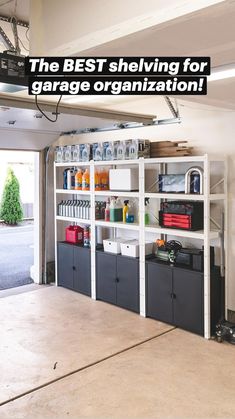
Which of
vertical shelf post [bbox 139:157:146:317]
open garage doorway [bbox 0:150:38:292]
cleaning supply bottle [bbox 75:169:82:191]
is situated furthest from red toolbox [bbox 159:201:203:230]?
open garage doorway [bbox 0:150:38:292]

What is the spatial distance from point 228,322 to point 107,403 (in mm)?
1760

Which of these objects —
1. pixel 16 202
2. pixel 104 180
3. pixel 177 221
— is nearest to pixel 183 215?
pixel 177 221

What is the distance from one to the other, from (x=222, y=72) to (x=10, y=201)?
11.8 meters

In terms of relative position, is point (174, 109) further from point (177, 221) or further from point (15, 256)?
point (15, 256)

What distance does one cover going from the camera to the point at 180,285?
444cm

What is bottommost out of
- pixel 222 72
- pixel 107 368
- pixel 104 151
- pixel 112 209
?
pixel 107 368

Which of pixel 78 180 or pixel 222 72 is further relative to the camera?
pixel 78 180

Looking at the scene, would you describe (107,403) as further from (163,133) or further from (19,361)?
(163,133)

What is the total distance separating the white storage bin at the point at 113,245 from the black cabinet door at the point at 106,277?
0.25ft

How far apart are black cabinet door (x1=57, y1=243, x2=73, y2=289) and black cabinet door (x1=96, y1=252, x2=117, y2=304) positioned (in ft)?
2.05

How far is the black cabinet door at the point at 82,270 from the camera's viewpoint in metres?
5.68

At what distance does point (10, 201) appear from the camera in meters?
13.3

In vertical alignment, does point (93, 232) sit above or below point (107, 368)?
above

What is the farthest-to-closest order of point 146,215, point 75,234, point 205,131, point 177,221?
point 75,234 < point 146,215 < point 205,131 < point 177,221
